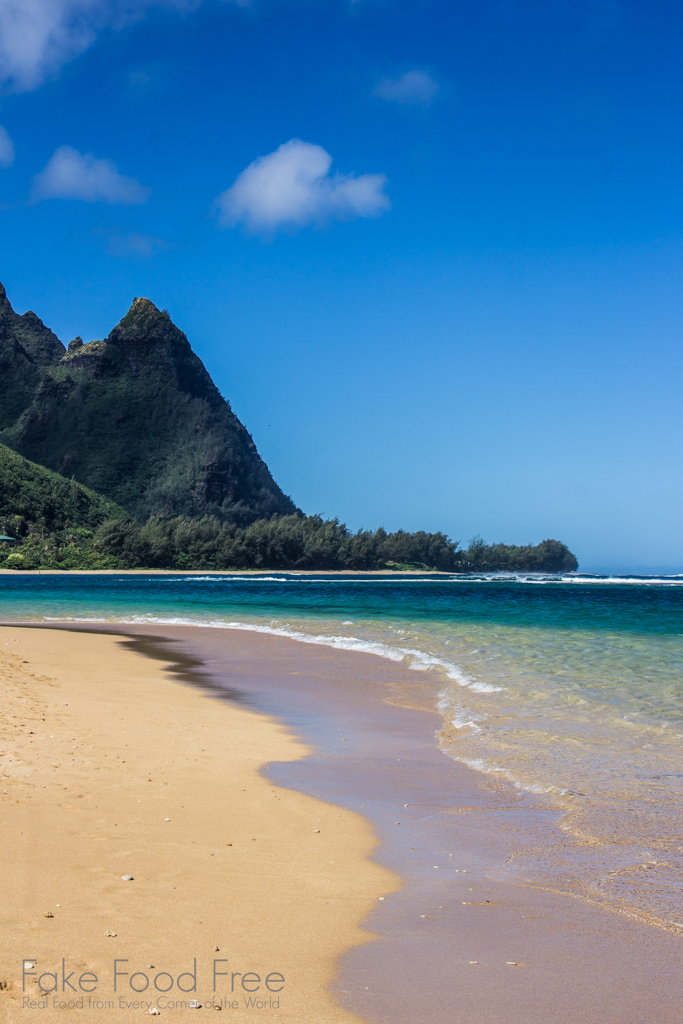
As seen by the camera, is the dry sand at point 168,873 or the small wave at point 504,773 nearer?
the dry sand at point 168,873

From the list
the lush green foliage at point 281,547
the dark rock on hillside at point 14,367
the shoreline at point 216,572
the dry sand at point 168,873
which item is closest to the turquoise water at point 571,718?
the dry sand at point 168,873

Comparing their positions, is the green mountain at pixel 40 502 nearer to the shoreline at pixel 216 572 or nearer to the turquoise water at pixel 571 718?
the shoreline at pixel 216 572

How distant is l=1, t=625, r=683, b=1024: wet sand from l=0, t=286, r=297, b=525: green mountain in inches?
5508

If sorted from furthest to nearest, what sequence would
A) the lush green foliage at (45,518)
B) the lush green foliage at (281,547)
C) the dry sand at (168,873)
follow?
the lush green foliage at (281,547) → the lush green foliage at (45,518) → the dry sand at (168,873)

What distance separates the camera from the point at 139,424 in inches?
6491

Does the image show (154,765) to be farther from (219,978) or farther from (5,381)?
(5,381)

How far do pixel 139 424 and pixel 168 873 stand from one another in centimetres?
16764

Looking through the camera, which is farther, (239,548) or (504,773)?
(239,548)

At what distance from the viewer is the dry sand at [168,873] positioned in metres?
3.49

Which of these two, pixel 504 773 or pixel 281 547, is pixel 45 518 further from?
pixel 504 773

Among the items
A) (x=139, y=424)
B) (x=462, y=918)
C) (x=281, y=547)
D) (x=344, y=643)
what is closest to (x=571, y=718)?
(x=462, y=918)

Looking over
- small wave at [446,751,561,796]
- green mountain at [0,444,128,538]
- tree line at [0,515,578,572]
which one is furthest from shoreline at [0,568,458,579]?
small wave at [446,751,561,796]

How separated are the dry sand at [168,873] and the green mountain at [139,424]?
139 metres

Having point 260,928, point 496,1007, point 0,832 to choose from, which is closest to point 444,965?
point 496,1007
